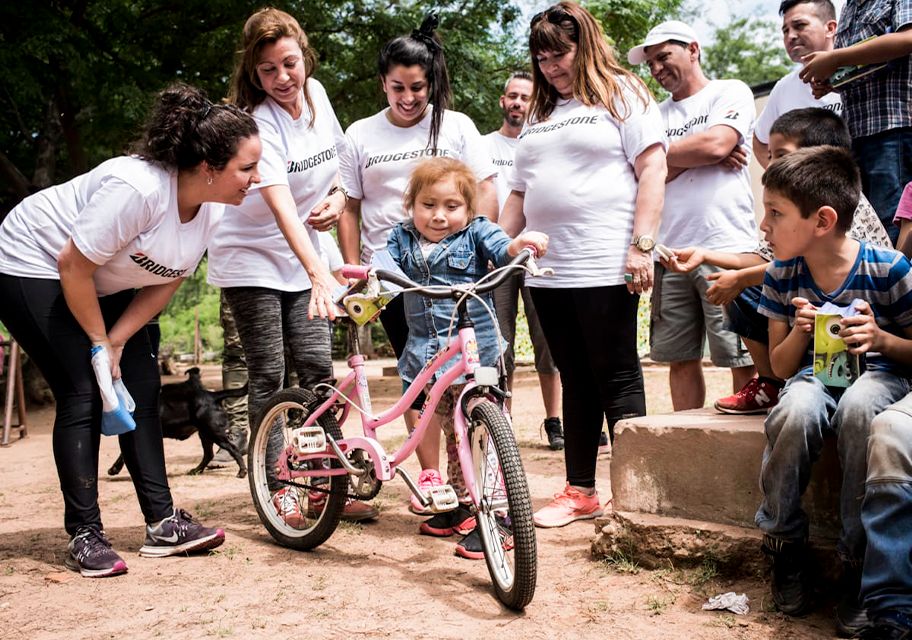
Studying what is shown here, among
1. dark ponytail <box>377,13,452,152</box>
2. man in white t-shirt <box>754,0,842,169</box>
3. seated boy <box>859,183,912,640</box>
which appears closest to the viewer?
seated boy <box>859,183,912,640</box>

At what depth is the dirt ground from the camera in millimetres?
2834

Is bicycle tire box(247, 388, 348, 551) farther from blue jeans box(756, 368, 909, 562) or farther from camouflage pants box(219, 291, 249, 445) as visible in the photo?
camouflage pants box(219, 291, 249, 445)

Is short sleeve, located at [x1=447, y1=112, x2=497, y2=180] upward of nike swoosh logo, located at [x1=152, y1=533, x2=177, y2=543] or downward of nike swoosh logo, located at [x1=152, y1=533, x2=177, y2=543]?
upward

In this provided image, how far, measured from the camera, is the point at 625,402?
12.5ft

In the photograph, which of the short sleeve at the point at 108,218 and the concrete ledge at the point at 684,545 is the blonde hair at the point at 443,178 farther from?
the concrete ledge at the point at 684,545

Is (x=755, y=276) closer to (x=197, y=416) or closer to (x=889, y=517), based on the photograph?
(x=889, y=517)

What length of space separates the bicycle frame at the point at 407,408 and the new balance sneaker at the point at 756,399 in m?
1.02

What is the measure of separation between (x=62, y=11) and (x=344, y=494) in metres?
8.00

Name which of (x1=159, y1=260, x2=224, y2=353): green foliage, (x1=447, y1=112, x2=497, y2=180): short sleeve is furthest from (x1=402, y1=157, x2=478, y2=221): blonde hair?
(x1=159, y1=260, x2=224, y2=353): green foliage

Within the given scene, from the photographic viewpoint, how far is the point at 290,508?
4.02 m

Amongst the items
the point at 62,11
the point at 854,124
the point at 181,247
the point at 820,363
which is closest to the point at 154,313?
the point at 181,247

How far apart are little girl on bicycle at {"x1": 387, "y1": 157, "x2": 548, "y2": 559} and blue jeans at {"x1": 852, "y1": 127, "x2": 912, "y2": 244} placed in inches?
56.5

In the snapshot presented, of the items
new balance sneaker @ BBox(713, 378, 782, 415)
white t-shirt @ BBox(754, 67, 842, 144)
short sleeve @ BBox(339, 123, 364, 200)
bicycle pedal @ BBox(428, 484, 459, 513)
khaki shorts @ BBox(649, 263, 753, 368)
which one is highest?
white t-shirt @ BBox(754, 67, 842, 144)

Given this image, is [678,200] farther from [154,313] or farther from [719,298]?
[154,313]
